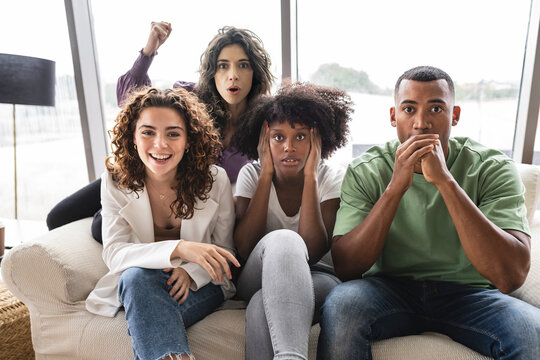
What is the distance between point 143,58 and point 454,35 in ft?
5.42

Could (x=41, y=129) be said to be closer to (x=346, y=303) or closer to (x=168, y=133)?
(x=168, y=133)

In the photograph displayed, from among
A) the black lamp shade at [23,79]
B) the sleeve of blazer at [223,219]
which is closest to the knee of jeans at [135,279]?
the sleeve of blazer at [223,219]

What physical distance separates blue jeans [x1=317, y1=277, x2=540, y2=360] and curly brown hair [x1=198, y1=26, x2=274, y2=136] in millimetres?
1037

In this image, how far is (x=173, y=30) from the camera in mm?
2297

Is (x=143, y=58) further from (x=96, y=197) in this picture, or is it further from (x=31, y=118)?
(x=31, y=118)

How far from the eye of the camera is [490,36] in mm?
1909

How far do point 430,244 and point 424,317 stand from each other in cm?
23

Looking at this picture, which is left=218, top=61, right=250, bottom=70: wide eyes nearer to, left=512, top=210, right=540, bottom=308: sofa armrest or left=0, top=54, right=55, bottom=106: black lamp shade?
left=0, top=54, right=55, bottom=106: black lamp shade

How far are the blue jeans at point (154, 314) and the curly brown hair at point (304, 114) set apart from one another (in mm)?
706

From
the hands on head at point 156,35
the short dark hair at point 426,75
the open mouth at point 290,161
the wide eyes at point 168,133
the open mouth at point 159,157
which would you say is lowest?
the open mouth at point 290,161

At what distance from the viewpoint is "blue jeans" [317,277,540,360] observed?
94 centimetres

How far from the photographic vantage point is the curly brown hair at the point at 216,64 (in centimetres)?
169

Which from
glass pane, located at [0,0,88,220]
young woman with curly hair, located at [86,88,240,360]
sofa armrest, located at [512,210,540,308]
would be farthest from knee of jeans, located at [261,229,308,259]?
glass pane, located at [0,0,88,220]

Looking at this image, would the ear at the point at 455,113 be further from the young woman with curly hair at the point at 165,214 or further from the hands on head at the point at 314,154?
the young woman with curly hair at the point at 165,214
